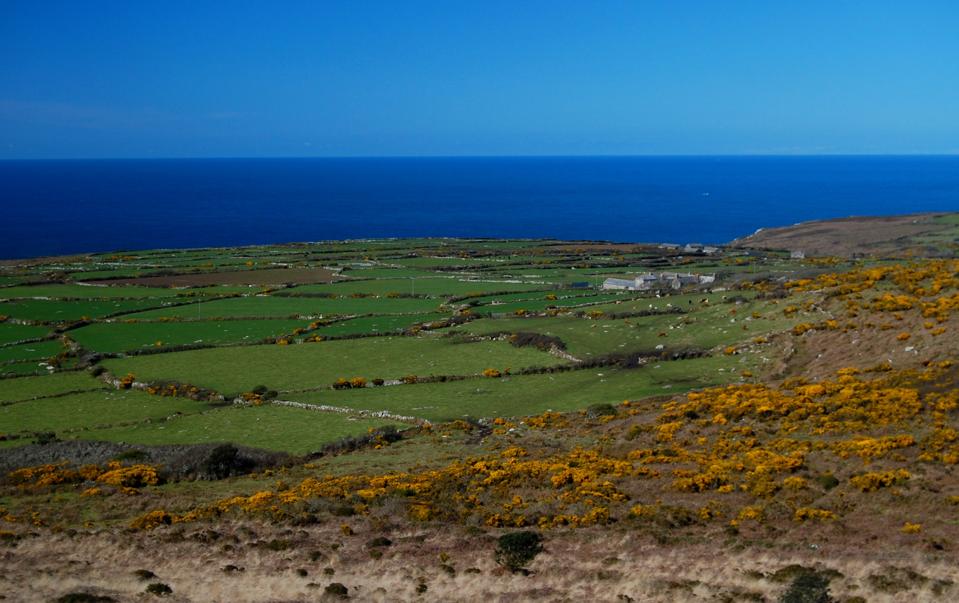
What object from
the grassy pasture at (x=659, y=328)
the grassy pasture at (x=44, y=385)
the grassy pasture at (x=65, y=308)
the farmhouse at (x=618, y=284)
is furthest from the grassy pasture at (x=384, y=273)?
the grassy pasture at (x=44, y=385)

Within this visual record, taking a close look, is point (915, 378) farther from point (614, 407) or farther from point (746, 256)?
point (746, 256)

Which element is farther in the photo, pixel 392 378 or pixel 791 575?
pixel 392 378

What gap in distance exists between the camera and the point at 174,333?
67.7 m

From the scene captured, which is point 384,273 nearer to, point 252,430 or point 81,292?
point 81,292

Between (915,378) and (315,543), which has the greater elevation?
(915,378)

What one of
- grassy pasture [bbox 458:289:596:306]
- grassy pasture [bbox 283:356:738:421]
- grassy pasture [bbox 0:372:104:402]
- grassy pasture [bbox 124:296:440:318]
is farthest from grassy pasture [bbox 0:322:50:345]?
grassy pasture [bbox 458:289:596:306]

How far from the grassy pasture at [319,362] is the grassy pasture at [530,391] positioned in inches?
106

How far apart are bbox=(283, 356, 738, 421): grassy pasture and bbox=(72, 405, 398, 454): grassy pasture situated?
2.65 meters

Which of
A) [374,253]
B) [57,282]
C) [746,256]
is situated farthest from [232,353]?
[746,256]

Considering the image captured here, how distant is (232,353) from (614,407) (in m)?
28.5

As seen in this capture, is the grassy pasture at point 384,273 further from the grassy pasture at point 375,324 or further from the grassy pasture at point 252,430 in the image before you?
the grassy pasture at point 252,430

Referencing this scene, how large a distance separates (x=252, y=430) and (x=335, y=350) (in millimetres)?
17923

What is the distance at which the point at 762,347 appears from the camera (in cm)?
5209

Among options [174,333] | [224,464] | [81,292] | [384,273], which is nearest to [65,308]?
[81,292]
